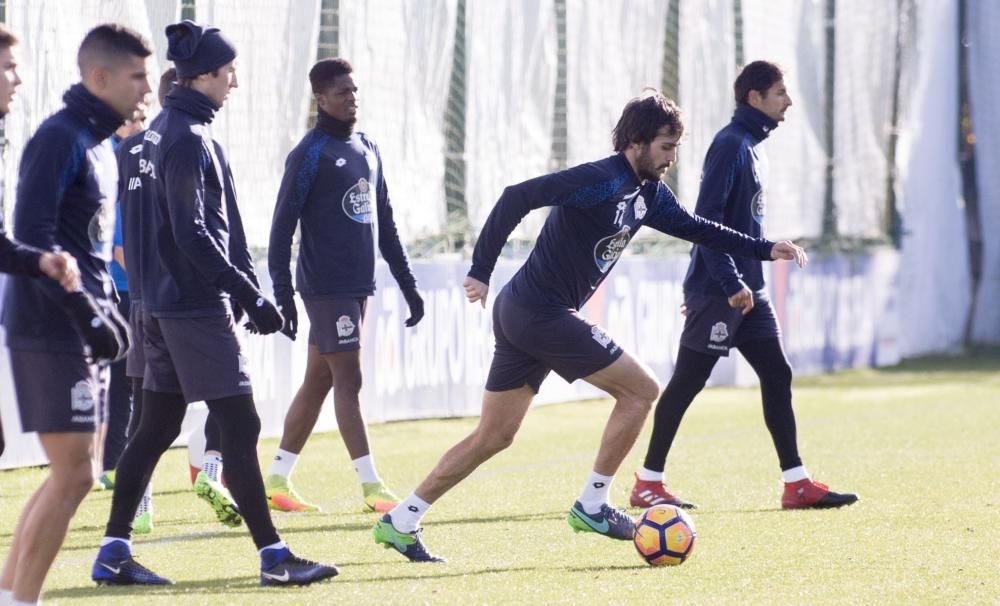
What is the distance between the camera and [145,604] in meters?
5.29

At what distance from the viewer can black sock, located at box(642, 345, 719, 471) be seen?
7996 mm

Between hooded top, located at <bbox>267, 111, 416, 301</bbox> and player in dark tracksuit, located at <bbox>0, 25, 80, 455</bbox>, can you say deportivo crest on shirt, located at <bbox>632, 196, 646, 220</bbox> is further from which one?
player in dark tracksuit, located at <bbox>0, 25, 80, 455</bbox>

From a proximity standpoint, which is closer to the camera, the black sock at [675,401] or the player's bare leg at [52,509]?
the player's bare leg at [52,509]

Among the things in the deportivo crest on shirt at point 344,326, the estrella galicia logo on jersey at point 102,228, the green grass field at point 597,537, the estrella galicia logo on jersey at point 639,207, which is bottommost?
the green grass field at point 597,537

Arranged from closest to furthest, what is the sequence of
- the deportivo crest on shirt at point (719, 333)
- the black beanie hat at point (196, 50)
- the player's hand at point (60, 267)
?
the player's hand at point (60, 267) → the black beanie hat at point (196, 50) → the deportivo crest on shirt at point (719, 333)

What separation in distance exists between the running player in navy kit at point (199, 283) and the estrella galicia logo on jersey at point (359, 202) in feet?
6.51

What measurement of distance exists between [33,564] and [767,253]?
356 centimetres

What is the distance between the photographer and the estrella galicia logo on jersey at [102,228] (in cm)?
480

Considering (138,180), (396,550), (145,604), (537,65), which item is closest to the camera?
(145,604)

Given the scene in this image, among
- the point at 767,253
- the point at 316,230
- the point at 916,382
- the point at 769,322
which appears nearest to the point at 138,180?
the point at 316,230

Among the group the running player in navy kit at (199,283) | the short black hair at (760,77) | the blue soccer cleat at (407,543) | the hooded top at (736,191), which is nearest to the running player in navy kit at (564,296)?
the blue soccer cleat at (407,543)

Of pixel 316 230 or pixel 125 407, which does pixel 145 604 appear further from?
pixel 125 407

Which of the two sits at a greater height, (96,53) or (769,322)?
(96,53)

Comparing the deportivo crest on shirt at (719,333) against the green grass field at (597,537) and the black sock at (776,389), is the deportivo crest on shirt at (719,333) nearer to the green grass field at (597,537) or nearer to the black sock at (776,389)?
the black sock at (776,389)
